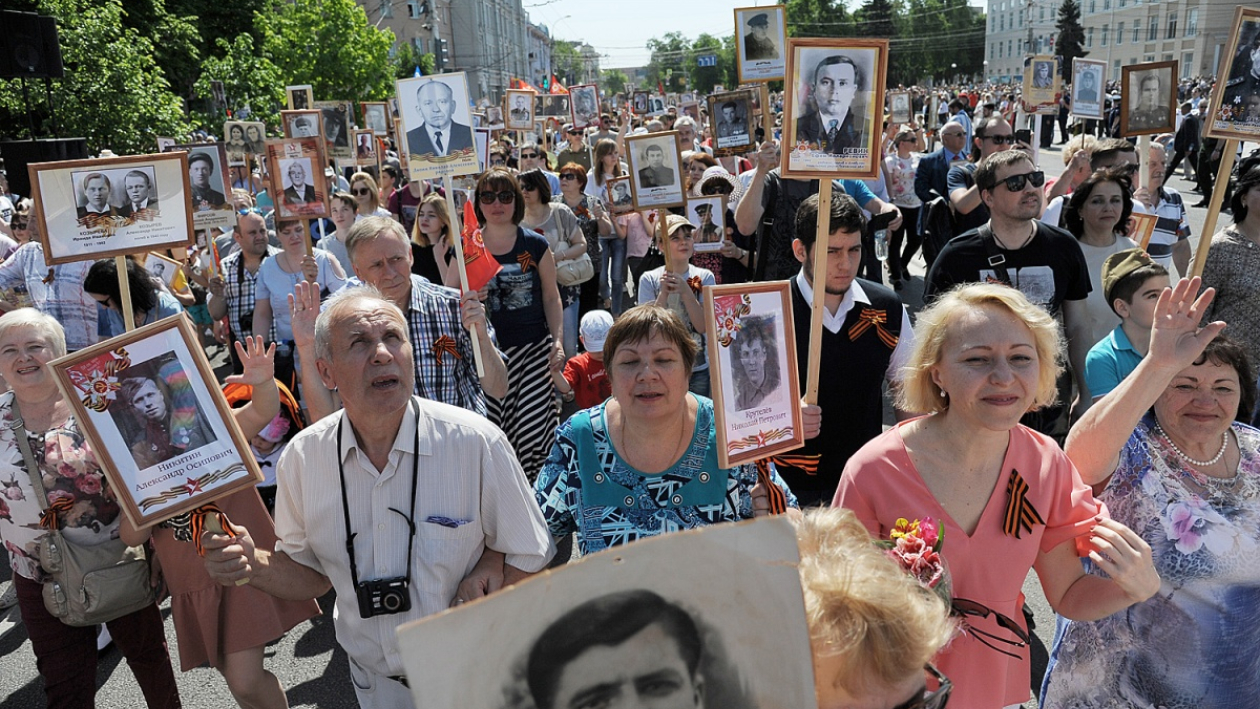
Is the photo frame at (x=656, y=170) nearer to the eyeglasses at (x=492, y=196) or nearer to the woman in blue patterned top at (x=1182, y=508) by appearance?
the eyeglasses at (x=492, y=196)

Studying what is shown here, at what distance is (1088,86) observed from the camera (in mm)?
10297

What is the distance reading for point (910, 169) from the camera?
11648 mm

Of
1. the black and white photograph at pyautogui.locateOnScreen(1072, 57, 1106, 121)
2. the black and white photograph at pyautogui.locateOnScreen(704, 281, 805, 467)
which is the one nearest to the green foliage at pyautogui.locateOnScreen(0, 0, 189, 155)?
the black and white photograph at pyautogui.locateOnScreen(1072, 57, 1106, 121)

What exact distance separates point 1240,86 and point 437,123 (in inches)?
150

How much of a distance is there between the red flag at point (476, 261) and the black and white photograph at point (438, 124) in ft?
1.20

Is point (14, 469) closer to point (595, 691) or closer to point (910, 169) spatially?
point (595, 691)

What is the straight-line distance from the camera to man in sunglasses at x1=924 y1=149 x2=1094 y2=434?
Result: 4.44 m

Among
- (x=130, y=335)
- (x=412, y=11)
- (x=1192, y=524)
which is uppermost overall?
(x=412, y=11)

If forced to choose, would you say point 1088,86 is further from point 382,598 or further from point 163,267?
point 382,598

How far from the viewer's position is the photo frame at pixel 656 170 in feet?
21.0

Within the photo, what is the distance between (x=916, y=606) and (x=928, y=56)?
114131 millimetres

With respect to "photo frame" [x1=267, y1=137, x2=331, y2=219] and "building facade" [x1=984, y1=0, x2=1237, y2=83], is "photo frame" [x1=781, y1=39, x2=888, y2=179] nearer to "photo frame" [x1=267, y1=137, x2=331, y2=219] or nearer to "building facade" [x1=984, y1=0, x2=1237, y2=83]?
"photo frame" [x1=267, y1=137, x2=331, y2=219]

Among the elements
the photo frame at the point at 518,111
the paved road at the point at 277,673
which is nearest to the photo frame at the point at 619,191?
the photo frame at the point at 518,111

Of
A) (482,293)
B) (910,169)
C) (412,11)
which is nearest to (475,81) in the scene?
(412,11)
